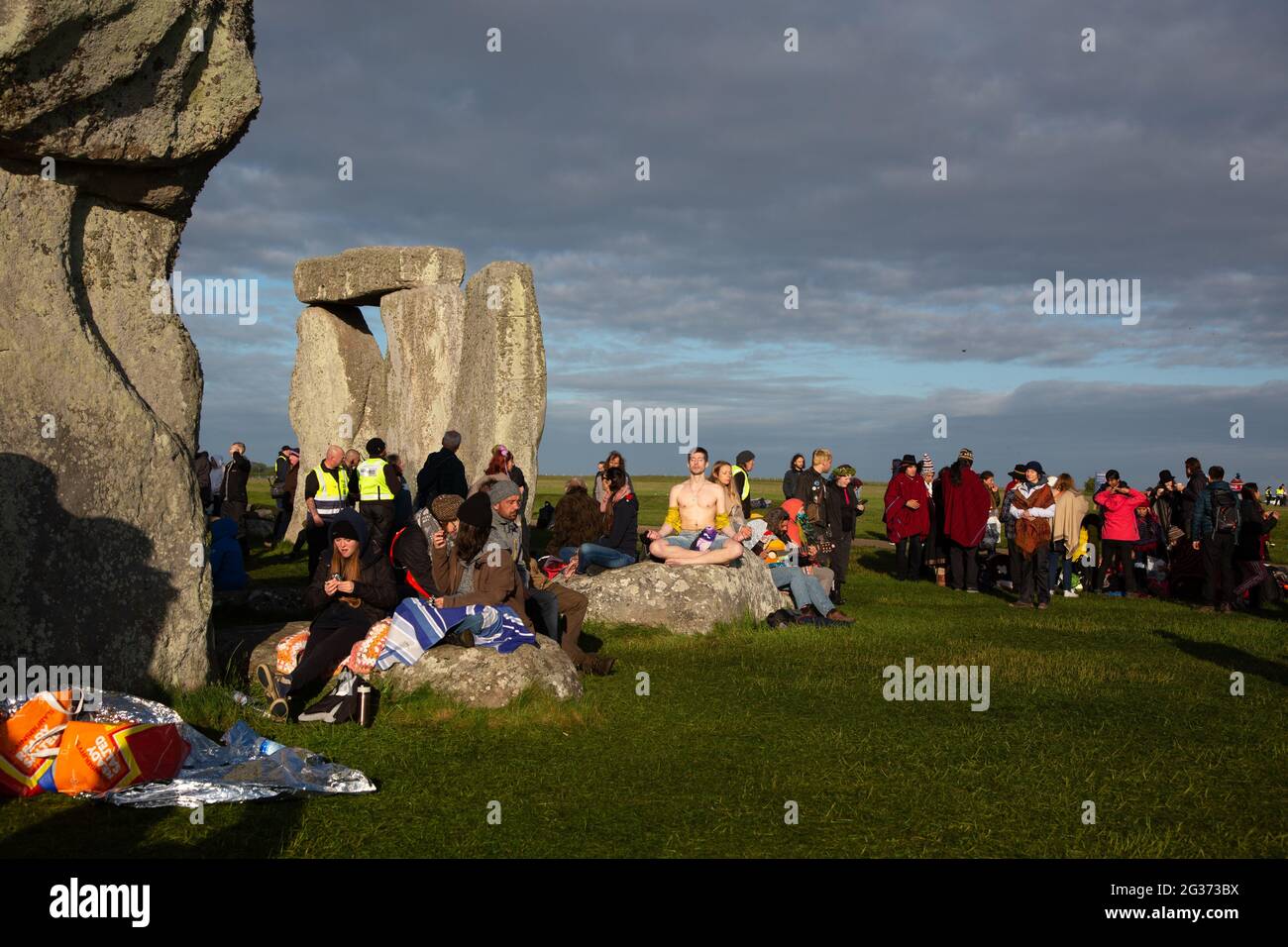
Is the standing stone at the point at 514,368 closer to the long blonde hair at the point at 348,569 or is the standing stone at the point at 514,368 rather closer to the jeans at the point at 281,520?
the jeans at the point at 281,520

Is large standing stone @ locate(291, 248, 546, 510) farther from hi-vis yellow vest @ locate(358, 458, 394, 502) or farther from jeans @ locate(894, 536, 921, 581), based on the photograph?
jeans @ locate(894, 536, 921, 581)

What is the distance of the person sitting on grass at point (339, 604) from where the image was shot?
27.3 ft

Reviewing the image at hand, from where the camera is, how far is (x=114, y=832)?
5.56 m

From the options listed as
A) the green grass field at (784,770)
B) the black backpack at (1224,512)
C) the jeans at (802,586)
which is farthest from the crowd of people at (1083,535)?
the green grass field at (784,770)

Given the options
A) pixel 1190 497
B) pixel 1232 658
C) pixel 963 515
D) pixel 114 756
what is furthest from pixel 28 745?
pixel 1190 497

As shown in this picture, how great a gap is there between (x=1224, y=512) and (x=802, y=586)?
235 inches

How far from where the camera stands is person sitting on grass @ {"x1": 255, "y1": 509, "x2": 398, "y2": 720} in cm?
832

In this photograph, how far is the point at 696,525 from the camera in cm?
1290

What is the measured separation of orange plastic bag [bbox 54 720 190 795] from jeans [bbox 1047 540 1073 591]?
12.4 meters

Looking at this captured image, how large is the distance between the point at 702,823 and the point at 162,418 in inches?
204

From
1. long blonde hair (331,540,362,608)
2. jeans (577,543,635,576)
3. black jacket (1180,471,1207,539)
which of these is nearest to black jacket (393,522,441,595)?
long blonde hair (331,540,362,608)

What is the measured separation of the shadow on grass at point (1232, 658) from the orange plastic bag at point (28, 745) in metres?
9.17
